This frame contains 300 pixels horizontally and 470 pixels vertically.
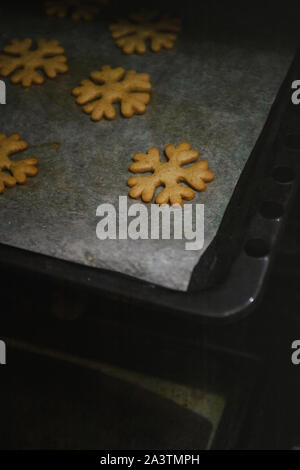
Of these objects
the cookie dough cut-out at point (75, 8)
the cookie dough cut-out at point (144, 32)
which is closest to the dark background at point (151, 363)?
the cookie dough cut-out at point (144, 32)

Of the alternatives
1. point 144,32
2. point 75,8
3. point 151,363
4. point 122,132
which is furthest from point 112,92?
point 151,363

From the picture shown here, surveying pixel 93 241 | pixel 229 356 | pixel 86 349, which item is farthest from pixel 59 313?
pixel 229 356

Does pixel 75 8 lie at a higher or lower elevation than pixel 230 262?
higher

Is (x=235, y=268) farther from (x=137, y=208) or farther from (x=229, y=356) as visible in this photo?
(x=229, y=356)

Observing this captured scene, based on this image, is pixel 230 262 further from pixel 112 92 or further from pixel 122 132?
pixel 112 92

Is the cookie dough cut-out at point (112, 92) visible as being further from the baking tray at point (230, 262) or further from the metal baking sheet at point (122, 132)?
the baking tray at point (230, 262)

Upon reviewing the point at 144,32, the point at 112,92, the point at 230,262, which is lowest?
the point at 230,262
